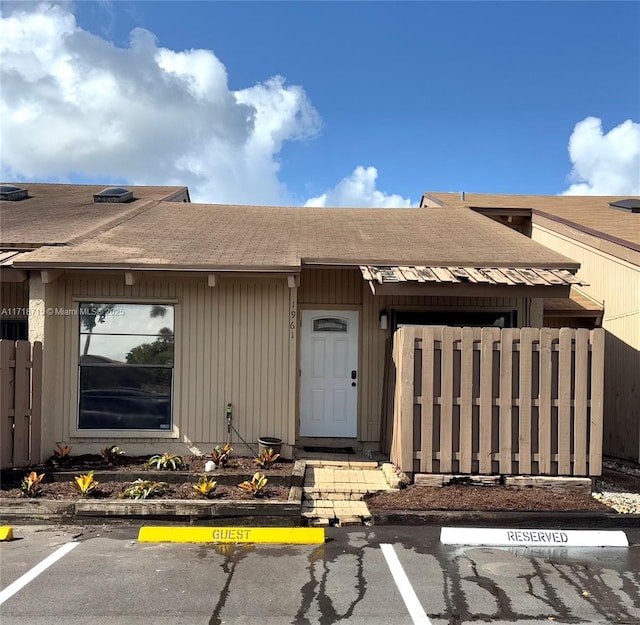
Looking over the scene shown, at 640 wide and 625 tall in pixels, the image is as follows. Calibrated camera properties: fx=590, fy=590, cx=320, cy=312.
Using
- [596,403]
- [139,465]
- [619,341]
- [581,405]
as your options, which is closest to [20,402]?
[139,465]

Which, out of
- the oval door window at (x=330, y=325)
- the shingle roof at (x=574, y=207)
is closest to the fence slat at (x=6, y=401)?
the oval door window at (x=330, y=325)

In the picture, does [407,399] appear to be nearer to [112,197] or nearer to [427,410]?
[427,410]

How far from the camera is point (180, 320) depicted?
860 centimetres

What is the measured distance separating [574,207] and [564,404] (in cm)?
1000

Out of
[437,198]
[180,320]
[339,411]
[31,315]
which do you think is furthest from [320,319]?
[437,198]

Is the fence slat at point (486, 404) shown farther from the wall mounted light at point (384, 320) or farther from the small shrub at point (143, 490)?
the small shrub at point (143, 490)

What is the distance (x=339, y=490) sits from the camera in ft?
23.4

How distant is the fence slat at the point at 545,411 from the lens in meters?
7.23

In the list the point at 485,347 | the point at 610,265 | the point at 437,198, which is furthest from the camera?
the point at 437,198

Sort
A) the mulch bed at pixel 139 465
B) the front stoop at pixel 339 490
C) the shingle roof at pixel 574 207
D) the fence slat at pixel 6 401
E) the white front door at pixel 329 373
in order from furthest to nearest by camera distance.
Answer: the shingle roof at pixel 574 207
the white front door at pixel 329 373
the mulch bed at pixel 139 465
the fence slat at pixel 6 401
the front stoop at pixel 339 490

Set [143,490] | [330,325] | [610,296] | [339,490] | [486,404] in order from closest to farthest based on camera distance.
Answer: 1. [143,490]
2. [339,490]
3. [486,404]
4. [330,325]
5. [610,296]

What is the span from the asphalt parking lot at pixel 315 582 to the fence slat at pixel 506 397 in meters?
1.56

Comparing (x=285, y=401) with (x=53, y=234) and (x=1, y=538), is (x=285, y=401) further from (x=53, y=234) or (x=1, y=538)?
(x=53, y=234)

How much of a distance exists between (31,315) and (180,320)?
199 centimetres
